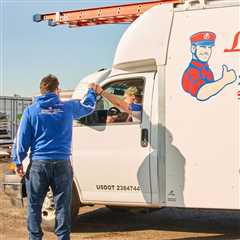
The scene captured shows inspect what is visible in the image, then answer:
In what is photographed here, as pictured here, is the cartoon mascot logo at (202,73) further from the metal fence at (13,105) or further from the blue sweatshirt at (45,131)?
the metal fence at (13,105)

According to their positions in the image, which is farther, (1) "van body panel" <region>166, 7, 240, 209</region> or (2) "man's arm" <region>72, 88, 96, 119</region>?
(1) "van body panel" <region>166, 7, 240, 209</region>

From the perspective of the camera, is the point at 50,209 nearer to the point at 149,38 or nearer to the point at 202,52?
the point at 149,38

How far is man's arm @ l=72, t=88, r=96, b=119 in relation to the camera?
20.7 ft

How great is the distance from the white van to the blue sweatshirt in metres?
1.47

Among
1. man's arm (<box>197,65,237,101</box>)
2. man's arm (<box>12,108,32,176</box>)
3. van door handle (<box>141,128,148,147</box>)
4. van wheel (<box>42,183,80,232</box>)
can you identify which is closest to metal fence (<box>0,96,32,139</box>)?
van wheel (<box>42,183,80,232</box>)

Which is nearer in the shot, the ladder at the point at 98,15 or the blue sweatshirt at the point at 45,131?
the blue sweatshirt at the point at 45,131

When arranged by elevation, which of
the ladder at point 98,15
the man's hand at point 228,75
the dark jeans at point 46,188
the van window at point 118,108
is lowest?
the dark jeans at point 46,188

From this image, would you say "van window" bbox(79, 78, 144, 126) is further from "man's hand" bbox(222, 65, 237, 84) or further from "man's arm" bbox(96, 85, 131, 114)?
"man's hand" bbox(222, 65, 237, 84)

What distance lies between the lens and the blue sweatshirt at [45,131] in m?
5.95

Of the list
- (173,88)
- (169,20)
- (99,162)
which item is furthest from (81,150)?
(169,20)

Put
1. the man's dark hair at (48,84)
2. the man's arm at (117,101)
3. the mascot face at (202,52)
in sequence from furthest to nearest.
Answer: the man's arm at (117,101) → the mascot face at (202,52) → the man's dark hair at (48,84)

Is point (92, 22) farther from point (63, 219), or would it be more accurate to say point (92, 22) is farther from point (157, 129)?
point (63, 219)

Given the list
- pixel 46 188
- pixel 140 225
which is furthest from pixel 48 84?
pixel 140 225

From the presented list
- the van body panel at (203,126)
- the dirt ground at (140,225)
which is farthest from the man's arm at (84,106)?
the dirt ground at (140,225)
